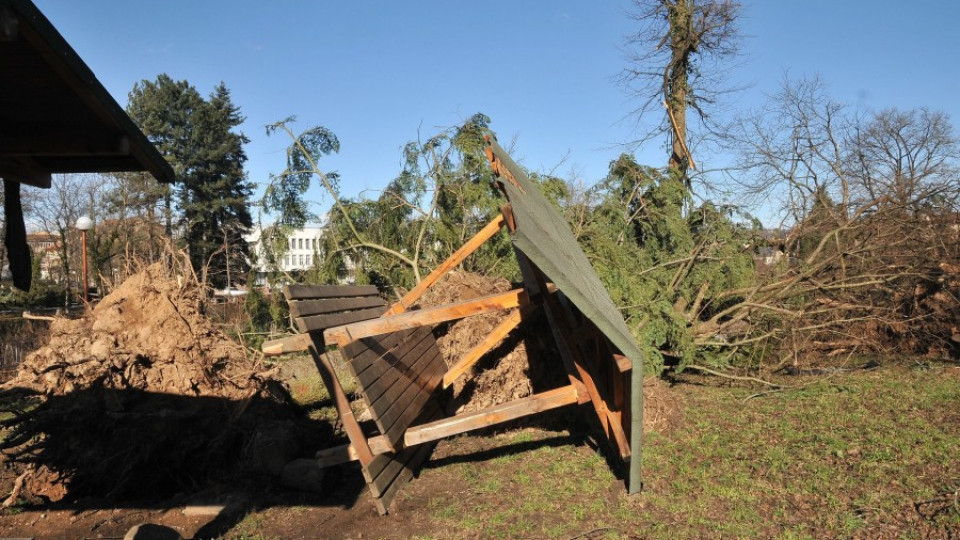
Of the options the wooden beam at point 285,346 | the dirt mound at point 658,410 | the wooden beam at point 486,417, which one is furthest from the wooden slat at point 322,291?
the dirt mound at point 658,410

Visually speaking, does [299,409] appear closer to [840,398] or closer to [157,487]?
[157,487]

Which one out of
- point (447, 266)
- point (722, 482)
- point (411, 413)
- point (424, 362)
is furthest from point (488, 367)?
point (722, 482)

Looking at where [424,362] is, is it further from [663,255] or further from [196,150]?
[196,150]

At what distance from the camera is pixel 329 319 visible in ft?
16.6

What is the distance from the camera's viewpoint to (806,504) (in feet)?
14.4

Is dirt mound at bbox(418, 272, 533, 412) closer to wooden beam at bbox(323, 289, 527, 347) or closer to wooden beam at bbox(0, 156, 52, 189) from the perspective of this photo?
wooden beam at bbox(323, 289, 527, 347)

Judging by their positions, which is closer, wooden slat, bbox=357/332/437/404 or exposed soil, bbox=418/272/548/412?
Result: wooden slat, bbox=357/332/437/404

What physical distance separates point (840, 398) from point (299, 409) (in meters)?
6.32

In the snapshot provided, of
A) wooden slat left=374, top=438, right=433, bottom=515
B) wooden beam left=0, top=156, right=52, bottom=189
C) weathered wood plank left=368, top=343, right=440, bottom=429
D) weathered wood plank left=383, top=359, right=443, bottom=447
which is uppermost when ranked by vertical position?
wooden beam left=0, top=156, right=52, bottom=189

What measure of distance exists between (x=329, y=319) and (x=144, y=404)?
2301mm

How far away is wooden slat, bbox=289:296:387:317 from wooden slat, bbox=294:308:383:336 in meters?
0.04

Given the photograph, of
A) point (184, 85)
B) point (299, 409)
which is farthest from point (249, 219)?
point (299, 409)

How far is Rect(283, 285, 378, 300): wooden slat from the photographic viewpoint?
469cm

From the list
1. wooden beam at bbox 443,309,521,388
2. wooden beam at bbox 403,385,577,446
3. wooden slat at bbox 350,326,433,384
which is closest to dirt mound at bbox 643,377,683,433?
wooden beam at bbox 443,309,521,388
